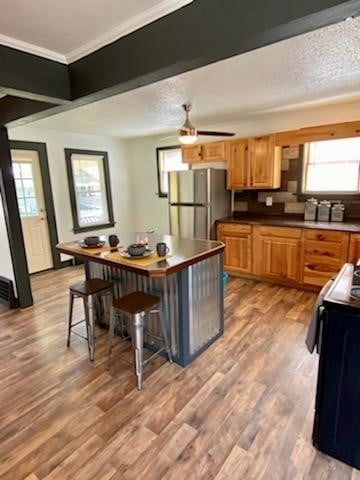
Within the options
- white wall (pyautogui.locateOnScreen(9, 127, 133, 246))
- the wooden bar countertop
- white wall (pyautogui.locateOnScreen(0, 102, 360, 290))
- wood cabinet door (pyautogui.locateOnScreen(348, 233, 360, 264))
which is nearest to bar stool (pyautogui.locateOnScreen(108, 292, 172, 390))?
the wooden bar countertop

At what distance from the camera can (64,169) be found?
4.96 meters

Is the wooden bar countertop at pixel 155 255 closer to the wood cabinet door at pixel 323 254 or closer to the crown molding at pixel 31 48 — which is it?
the crown molding at pixel 31 48

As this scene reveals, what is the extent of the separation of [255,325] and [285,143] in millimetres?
2484

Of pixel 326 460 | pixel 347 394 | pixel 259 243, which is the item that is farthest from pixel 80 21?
pixel 259 243

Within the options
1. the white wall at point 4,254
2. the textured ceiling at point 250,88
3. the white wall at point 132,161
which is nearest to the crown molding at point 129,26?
the textured ceiling at point 250,88

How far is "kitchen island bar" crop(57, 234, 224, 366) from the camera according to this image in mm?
2094

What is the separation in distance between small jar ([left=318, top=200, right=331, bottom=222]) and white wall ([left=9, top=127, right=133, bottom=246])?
3869mm

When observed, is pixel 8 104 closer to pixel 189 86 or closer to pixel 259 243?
pixel 189 86

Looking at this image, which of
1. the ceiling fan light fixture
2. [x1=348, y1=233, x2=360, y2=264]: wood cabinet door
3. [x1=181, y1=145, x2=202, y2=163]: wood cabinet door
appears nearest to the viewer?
the ceiling fan light fixture

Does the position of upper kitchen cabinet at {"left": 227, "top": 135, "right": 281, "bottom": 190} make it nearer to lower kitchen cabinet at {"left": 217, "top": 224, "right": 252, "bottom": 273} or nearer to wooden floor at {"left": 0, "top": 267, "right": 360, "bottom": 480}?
lower kitchen cabinet at {"left": 217, "top": 224, "right": 252, "bottom": 273}

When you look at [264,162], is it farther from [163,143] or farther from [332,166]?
[163,143]

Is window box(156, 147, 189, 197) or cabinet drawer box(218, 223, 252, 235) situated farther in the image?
window box(156, 147, 189, 197)

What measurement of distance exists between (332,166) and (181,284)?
3018 mm

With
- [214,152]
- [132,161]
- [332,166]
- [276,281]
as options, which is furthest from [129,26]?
[132,161]
